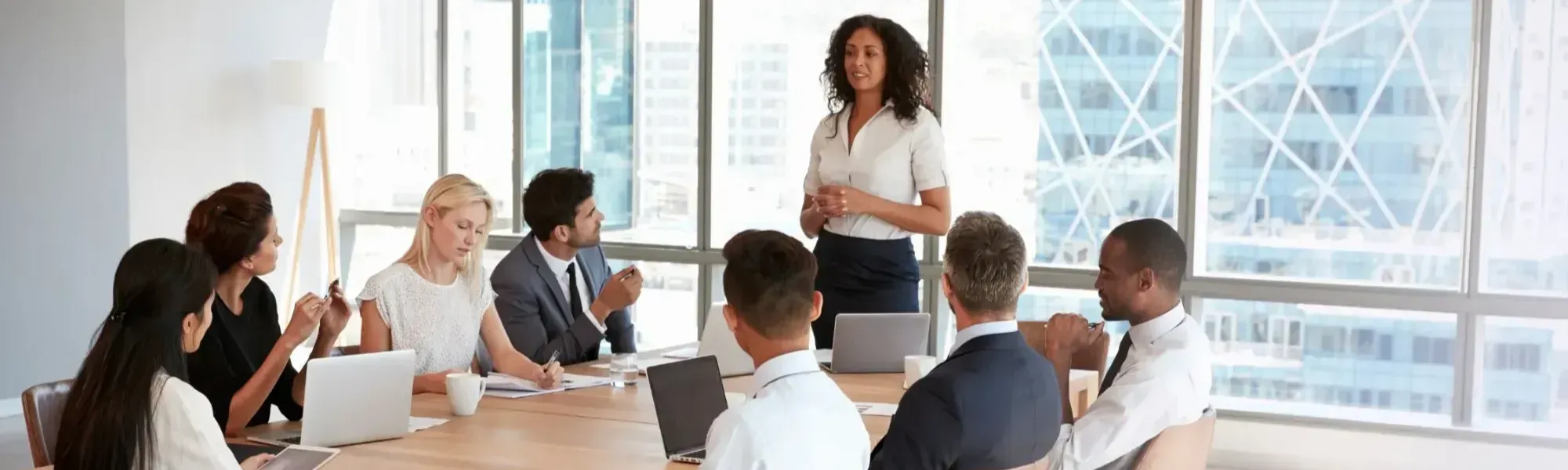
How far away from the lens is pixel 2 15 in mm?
6145

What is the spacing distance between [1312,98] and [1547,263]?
3.39 feet

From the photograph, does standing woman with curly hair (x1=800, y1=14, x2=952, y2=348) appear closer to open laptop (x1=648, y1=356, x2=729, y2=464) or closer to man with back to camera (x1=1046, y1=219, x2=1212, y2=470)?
man with back to camera (x1=1046, y1=219, x2=1212, y2=470)

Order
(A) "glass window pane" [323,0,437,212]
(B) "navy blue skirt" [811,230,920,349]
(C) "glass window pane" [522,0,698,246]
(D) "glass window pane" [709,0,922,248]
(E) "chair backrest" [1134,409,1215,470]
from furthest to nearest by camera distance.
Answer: (A) "glass window pane" [323,0,437,212]
(C) "glass window pane" [522,0,698,246]
(D) "glass window pane" [709,0,922,248]
(B) "navy blue skirt" [811,230,920,349]
(E) "chair backrest" [1134,409,1215,470]

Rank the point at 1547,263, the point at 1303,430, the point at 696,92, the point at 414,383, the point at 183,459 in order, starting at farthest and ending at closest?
1. the point at 696,92
2. the point at 1303,430
3. the point at 1547,263
4. the point at 414,383
5. the point at 183,459

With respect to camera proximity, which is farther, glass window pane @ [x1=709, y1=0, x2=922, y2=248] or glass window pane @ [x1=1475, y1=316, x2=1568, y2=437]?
glass window pane @ [x1=709, y1=0, x2=922, y2=248]

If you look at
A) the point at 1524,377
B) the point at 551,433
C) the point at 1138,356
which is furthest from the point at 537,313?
the point at 1524,377

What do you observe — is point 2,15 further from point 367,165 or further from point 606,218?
point 606,218

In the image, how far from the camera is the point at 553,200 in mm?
4324

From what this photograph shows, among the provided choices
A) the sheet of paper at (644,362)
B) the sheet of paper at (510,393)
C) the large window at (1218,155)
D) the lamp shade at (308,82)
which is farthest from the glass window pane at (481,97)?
the sheet of paper at (510,393)

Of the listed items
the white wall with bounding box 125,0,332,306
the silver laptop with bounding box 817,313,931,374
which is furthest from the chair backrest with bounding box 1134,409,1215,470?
the white wall with bounding box 125,0,332,306

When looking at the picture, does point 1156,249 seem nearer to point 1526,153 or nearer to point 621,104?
point 1526,153

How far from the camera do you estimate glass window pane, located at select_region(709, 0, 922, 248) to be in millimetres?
6574

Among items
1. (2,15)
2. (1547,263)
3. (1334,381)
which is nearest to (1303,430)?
(1334,381)

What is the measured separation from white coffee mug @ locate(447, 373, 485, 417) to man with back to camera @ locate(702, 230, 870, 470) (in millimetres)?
1086
